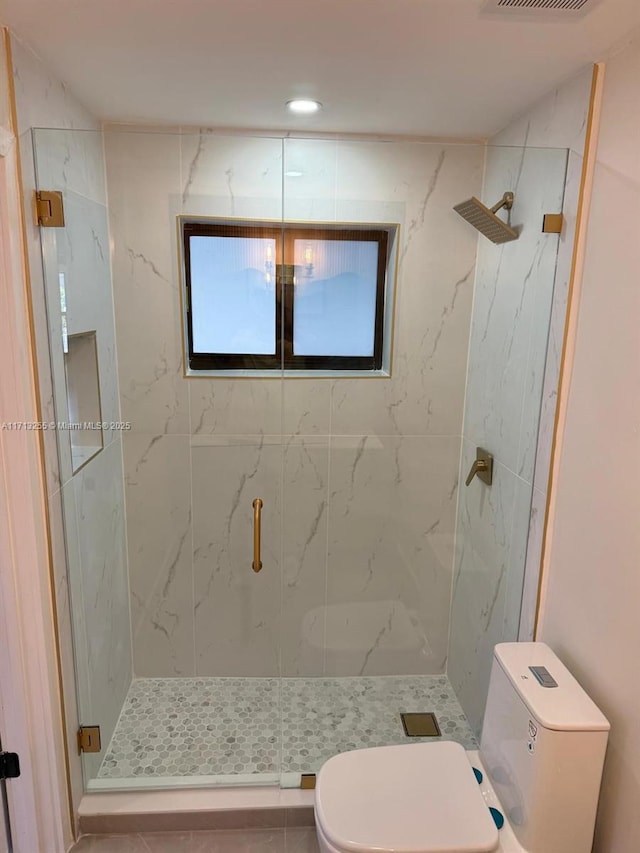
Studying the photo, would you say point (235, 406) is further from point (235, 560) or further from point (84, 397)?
point (235, 560)

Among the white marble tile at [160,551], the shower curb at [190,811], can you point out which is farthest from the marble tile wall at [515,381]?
the white marble tile at [160,551]

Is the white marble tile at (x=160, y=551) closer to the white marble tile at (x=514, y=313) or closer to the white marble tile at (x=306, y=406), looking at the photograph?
the white marble tile at (x=306, y=406)

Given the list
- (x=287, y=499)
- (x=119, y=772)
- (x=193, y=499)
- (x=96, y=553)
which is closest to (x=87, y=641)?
(x=96, y=553)

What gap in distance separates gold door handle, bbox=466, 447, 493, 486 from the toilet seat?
99 cm

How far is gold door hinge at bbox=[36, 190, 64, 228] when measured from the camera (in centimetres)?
162

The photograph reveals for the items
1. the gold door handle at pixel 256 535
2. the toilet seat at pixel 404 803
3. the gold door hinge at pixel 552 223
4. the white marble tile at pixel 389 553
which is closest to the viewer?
the toilet seat at pixel 404 803

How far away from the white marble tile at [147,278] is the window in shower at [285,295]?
0.27 feet

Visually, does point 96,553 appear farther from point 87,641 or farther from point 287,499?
point 287,499

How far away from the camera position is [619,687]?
144 centimetres

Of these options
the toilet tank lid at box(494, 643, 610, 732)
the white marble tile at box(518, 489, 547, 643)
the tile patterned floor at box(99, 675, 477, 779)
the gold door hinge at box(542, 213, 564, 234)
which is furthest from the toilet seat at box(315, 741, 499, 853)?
the gold door hinge at box(542, 213, 564, 234)

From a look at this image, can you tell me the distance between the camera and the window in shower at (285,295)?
2248 mm

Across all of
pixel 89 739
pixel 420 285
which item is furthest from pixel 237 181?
pixel 89 739

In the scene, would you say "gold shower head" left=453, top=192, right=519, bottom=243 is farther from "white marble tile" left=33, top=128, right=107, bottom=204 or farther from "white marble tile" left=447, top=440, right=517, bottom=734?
"white marble tile" left=33, top=128, right=107, bottom=204

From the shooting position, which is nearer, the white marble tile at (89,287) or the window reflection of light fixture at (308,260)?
the white marble tile at (89,287)
